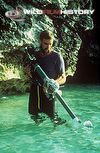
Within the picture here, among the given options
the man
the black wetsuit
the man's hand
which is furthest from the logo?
the man's hand

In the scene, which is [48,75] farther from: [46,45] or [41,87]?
[46,45]

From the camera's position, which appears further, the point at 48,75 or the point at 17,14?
the point at 17,14

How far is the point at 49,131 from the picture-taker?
2.71 metres

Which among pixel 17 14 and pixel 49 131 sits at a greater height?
pixel 17 14

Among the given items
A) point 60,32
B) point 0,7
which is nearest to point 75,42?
point 60,32

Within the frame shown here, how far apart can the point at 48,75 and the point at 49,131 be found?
39cm

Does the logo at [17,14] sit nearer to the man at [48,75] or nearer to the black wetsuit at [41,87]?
the man at [48,75]

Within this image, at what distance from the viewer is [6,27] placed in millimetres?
3160

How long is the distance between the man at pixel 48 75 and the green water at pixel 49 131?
82mm

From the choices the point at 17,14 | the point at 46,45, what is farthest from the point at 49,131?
the point at 17,14

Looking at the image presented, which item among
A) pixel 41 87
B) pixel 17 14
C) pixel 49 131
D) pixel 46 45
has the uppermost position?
pixel 17 14

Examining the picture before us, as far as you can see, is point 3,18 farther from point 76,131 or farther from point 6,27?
point 76,131

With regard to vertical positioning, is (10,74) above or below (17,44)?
below

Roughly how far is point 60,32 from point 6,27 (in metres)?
0.44
